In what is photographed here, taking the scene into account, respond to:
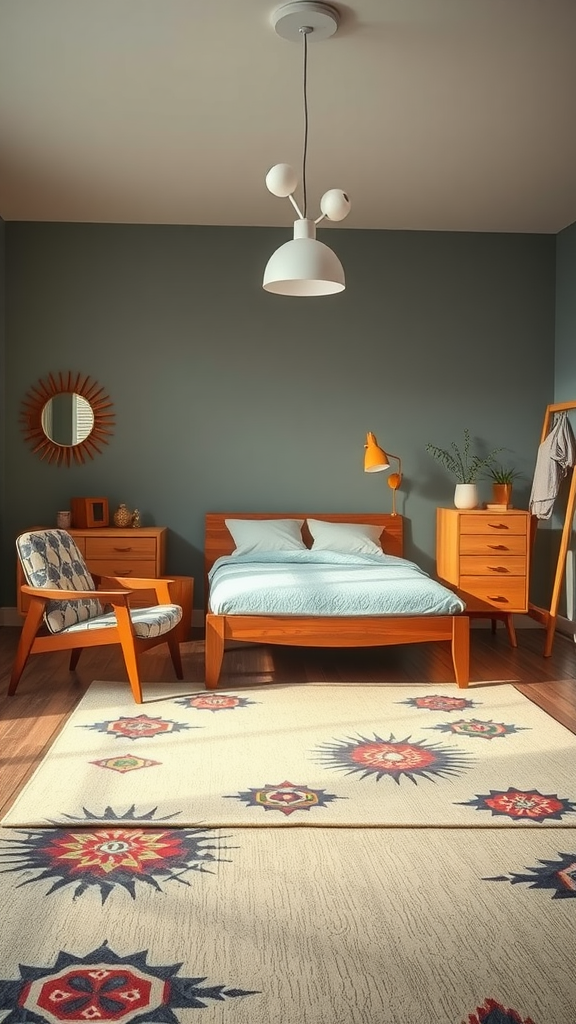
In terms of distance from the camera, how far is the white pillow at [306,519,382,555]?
6031 millimetres

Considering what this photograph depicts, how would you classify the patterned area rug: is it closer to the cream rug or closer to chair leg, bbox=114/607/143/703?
the cream rug

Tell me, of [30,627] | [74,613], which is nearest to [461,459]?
[74,613]

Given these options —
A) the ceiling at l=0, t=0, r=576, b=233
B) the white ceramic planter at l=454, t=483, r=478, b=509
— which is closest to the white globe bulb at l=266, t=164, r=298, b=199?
the ceiling at l=0, t=0, r=576, b=233

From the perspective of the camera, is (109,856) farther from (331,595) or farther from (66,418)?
(66,418)

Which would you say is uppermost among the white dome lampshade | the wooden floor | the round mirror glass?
the white dome lampshade

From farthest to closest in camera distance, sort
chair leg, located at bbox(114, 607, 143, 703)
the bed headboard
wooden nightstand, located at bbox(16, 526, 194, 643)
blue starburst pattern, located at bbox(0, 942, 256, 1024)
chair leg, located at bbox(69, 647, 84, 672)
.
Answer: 1. the bed headboard
2. wooden nightstand, located at bbox(16, 526, 194, 643)
3. chair leg, located at bbox(69, 647, 84, 672)
4. chair leg, located at bbox(114, 607, 143, 703)
5. blue starburst pattern, located at bbox(0, 942, 256, 1024)

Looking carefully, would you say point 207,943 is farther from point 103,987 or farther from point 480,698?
point 480,698

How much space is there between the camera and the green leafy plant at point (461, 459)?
6586 millimetres

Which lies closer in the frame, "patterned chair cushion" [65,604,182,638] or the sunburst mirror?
"patterned chair cushion" [65,604,182,638]

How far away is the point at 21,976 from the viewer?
6.30ft

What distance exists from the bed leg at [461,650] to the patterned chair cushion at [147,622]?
4.46ft

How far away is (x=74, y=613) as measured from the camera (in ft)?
14.7

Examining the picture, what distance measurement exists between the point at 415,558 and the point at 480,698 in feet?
7.53

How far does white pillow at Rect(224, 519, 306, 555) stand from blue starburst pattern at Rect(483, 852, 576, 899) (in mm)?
3614
